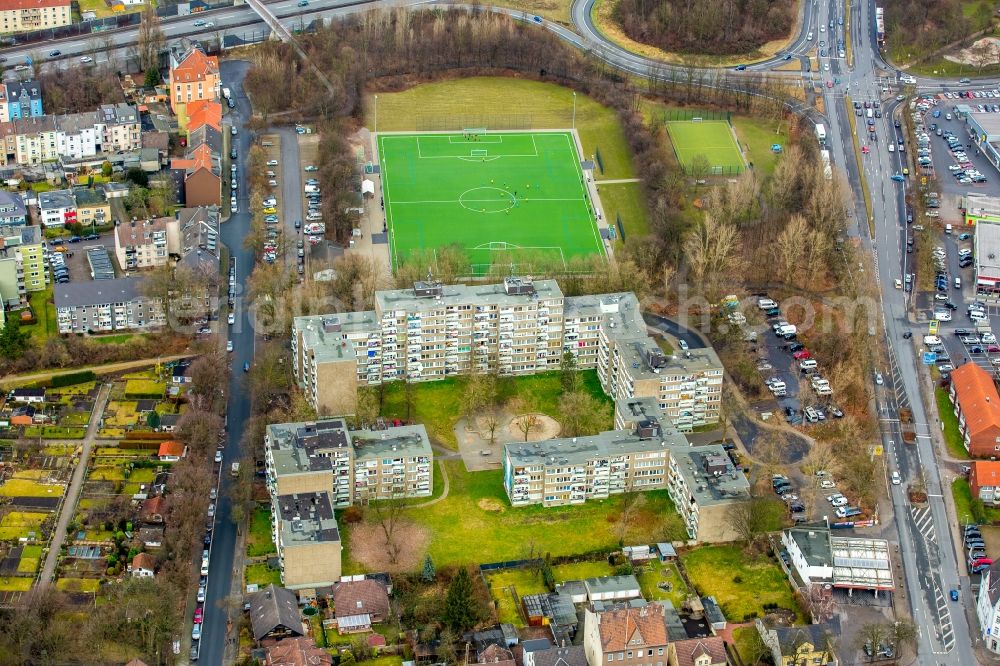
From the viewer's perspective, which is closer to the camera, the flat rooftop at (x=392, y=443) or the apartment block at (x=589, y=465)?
the flat rooftop at (x=392, y=443)

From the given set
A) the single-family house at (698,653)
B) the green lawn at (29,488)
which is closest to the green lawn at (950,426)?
the single-family house at (698,653)

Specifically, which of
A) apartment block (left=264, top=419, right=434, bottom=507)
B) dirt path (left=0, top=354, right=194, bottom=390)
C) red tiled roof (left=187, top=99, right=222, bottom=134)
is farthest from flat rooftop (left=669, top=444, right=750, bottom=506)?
red tiled roof (left=187, top=99, right=222, bottom=134)

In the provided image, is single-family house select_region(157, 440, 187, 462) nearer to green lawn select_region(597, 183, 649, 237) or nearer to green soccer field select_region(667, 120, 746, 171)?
green lawn select_region(597, 183, 649, 237)

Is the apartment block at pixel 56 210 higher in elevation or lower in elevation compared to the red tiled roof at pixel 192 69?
lower

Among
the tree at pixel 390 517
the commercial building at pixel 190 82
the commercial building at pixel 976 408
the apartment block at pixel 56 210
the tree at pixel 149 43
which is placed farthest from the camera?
the tree at pixel 149 43

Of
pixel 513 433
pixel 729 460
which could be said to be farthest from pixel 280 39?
pixel 729 460

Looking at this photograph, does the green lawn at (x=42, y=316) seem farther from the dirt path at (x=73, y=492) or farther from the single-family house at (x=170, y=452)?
the single-family house at (x=170, y=452)

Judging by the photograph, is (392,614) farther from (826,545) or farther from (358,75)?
(358,75)
